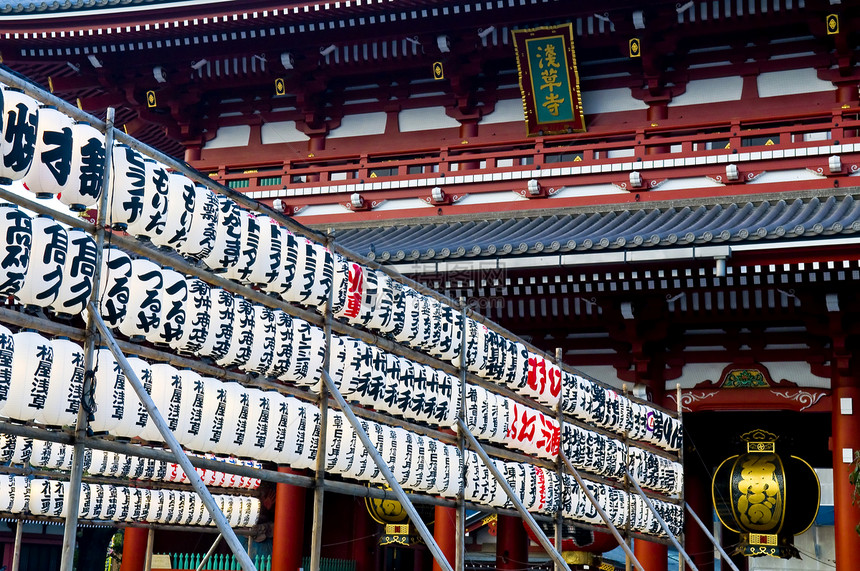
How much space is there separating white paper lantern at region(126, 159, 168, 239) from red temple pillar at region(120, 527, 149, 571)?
9.76m

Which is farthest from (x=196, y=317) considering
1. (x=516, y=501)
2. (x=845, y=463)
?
(x=845, y=463)

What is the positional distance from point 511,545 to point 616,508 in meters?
3.02

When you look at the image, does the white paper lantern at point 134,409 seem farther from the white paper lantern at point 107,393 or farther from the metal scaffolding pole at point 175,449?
the metal scaffolding pole at point 175,449

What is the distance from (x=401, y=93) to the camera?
16.4m

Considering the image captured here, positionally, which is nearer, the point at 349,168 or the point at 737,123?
the point at 737,123

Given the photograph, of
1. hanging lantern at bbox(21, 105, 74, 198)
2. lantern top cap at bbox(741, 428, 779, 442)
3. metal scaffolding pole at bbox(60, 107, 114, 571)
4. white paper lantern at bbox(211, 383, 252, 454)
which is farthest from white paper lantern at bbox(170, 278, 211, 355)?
lantern top cap at bbox(741, 428, 779, 442)

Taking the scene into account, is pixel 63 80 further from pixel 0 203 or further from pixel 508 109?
pixel 0 203

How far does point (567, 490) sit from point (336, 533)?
625cm

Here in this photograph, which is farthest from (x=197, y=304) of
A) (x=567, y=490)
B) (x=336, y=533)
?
(x=336, y=533)

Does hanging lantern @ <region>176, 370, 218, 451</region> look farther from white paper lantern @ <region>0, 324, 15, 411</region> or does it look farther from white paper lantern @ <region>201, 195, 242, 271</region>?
white paper lantern @ <region>0, 324, 15, 411</region>

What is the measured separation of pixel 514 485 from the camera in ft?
35.1

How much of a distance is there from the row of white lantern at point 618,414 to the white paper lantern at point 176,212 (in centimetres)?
577

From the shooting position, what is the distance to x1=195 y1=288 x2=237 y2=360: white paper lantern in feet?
23.8

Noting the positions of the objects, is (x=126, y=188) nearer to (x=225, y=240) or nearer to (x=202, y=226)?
(x=202, y=226)
